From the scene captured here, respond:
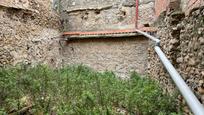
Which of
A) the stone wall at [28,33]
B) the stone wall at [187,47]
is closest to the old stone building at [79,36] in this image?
the stone wall at [28,33]

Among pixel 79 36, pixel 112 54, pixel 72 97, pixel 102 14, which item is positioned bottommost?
pixel 72 97

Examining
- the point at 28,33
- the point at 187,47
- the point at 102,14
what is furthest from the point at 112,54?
the point at 187,47

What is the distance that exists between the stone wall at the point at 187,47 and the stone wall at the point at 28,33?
4.08 m

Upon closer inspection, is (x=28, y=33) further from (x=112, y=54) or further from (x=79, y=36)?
(x=112, y=54)

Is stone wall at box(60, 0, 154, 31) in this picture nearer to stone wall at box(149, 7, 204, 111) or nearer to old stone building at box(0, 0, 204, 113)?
old stone building at box(0, 0, 204, 113)

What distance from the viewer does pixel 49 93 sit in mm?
5602

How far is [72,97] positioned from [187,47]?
2480 mm

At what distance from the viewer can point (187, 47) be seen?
12.8 ft

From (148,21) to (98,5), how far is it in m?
1.84

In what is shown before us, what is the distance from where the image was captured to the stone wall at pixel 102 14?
29.3 ft

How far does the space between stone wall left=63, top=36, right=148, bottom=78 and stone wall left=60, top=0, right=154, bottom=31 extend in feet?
1.88

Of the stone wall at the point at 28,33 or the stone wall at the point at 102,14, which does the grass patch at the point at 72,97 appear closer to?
the stone wall at the point at 28,33

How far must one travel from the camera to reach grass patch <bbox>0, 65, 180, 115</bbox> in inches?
177

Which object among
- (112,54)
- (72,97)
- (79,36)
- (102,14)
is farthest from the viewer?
(102,14)
